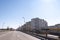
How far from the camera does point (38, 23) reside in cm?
15000

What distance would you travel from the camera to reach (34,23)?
156250 mm

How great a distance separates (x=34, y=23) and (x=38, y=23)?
779 cm
